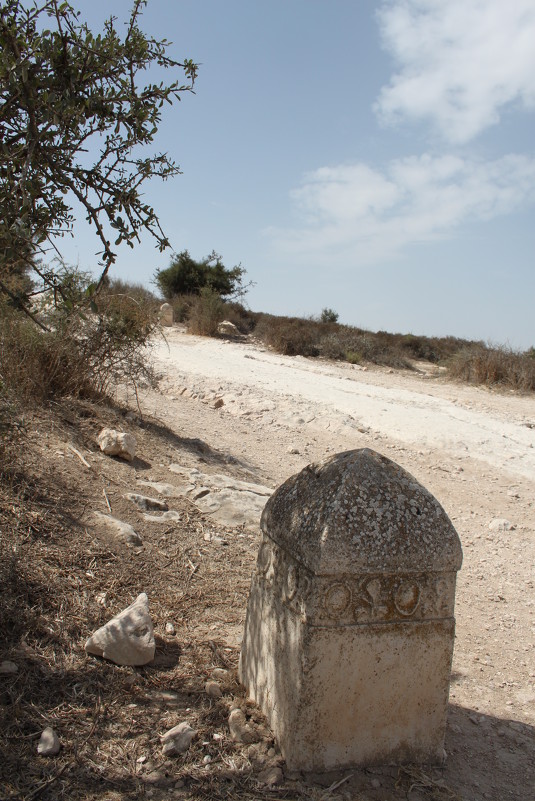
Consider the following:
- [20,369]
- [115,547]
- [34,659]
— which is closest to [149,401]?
[20,369]

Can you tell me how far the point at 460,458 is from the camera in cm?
827

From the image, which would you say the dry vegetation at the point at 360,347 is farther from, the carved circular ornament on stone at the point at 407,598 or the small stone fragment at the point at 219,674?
the carved circular ornament on stone at the point at 407,598

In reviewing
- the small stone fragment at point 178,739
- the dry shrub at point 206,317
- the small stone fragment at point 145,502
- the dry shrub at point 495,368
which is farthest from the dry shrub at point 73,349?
the dry shrub at point 206,317

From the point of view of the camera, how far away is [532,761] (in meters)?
2.88

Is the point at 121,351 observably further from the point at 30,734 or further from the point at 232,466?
the point at 30,734

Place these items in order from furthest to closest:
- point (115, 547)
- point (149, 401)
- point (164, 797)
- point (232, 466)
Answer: point (149, 401) → point (232, 466) → point (115, 547) → point (164, 797)

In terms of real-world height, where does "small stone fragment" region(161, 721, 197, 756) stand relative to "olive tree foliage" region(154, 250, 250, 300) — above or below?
below

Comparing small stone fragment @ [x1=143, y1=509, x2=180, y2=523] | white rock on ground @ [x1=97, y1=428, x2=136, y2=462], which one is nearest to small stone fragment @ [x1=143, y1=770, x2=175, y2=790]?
small stone fragment @ [x1=143, y1=509, x2=180, y2=523]

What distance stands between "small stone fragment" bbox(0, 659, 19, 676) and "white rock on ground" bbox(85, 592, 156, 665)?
334 millimetres

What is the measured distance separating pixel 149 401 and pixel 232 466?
2.74m

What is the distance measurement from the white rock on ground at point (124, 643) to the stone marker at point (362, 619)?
0.76m

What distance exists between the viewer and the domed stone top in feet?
7.67

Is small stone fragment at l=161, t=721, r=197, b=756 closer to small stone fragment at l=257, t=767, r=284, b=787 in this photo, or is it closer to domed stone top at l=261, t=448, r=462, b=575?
small stone fragment at l=257, t=767, r=284, b=787

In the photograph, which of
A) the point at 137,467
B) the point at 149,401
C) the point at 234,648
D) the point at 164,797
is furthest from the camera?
the point at 149,401
